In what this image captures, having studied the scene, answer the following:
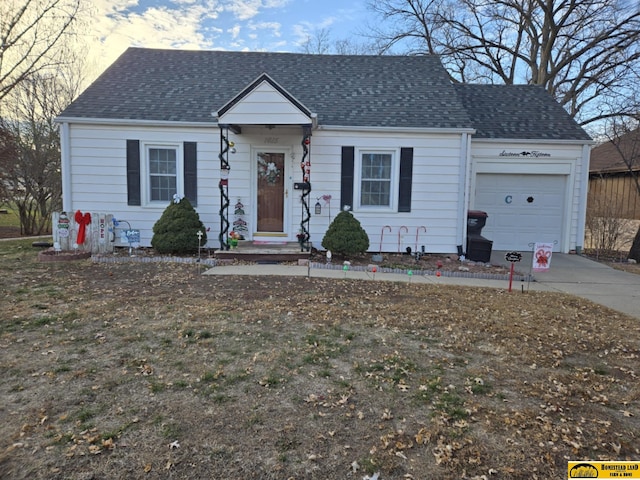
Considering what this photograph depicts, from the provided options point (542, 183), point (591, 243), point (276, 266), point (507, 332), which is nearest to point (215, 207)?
point (276, 266)

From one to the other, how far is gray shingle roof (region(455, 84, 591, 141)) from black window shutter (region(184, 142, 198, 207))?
7.23m

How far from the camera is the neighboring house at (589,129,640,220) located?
1209 centimetres

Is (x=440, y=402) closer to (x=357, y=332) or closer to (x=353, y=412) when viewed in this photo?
(x=353, y=412)

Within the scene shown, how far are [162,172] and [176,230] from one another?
1.90 m

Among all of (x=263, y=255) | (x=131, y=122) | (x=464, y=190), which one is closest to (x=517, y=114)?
(x=464, y=190)

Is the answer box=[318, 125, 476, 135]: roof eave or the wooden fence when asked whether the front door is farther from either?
the wooden fence

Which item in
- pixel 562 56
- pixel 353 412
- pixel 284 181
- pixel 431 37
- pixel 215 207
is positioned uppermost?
pixel 431 37

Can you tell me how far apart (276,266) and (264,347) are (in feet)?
13.9

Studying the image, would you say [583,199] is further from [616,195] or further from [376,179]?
[376,179]

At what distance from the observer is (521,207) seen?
440 inches

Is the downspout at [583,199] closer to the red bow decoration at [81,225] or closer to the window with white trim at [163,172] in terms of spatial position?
the window with white trim at [163,172]

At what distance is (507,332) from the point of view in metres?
4.60

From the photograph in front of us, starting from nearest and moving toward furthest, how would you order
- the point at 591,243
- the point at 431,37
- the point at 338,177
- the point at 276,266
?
the point at 276,266 → the point at 338,177 → the point at 591,243 → the point at 431,37

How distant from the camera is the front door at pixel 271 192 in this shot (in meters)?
9.83
